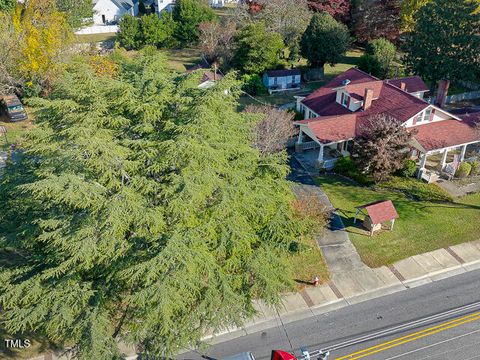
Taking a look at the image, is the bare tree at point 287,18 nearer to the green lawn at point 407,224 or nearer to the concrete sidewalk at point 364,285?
the green lawn at point 407,224

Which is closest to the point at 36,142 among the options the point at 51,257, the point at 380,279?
the point at 51,257

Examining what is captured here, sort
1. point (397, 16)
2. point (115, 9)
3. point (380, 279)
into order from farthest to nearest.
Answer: point (115, 9) → point (397, 16) → point (380, 279)

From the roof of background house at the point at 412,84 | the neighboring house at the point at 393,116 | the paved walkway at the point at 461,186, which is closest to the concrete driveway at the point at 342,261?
the neighboring house at the point at 393,116

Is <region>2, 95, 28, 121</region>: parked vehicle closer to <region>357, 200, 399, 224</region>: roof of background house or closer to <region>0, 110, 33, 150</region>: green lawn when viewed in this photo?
<region>0, 110, 33, 150</region>: green lawn

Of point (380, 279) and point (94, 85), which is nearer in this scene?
point (94, 85)

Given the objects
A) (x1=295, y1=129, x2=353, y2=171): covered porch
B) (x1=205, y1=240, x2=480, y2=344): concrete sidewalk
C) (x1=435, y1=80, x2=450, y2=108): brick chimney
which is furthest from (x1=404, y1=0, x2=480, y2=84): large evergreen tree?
(x1=205, y1=240, x2=480, y2=344): concrete sidewalk

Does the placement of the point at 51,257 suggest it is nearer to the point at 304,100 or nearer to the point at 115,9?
the point at 304,100
